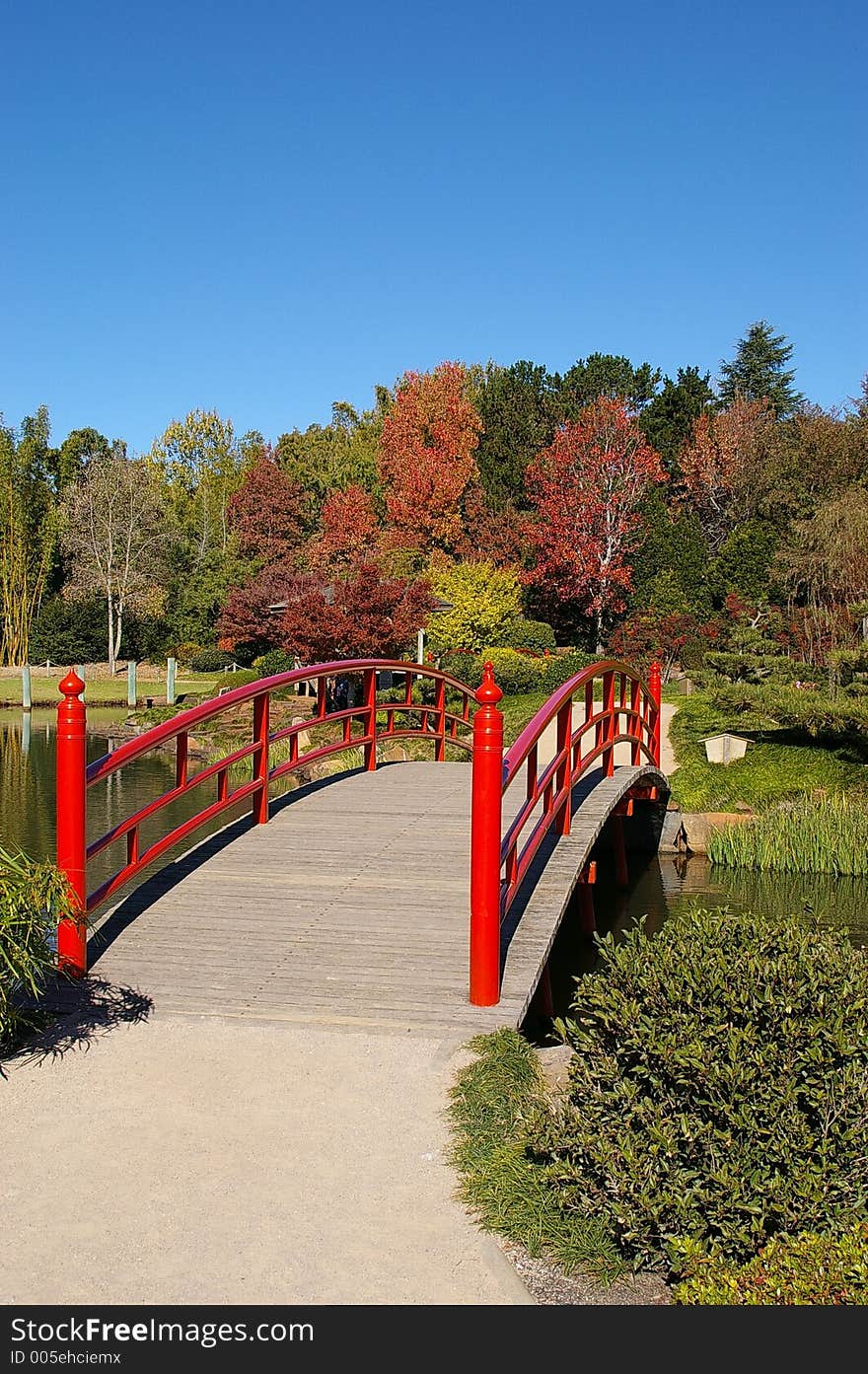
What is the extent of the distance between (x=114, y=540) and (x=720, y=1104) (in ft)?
118

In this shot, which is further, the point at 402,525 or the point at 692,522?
the point at 402,525

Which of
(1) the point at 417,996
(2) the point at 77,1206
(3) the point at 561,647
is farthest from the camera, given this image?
(3) the point at 561,647

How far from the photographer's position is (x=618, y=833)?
12125 millimetres

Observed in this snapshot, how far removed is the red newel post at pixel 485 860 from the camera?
17.5 feet

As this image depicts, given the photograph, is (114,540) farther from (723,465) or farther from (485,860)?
(485,860)

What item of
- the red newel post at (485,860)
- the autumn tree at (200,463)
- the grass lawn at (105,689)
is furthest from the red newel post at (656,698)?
the autumn tree at (200,463)

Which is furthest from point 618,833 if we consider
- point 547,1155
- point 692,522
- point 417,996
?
point 692,522

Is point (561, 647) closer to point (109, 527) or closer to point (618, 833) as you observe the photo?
point (109, 527)

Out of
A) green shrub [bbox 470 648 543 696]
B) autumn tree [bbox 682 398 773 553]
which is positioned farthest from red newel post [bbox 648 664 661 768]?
autumn tree [bbox 682 398 773 553]

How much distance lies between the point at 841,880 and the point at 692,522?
871 inches

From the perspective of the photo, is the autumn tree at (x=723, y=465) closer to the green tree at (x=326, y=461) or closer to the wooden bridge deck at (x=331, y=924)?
the green tree at (x=326, y=461)

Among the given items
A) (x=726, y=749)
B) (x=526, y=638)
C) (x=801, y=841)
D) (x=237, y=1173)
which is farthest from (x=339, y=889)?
A: (x=526, y=638)

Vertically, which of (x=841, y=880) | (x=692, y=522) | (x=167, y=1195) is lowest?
(x=841, y=880)

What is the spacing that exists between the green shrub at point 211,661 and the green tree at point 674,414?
15480mm
